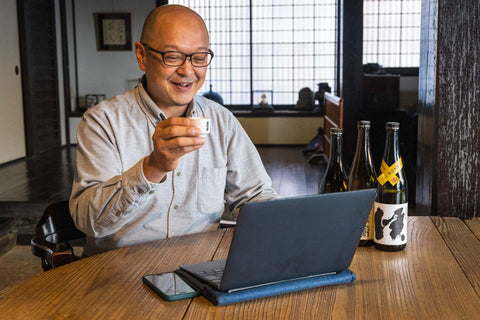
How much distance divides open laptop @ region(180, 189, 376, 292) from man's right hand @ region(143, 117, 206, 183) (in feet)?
0.78

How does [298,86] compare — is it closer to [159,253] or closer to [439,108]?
[439,108]

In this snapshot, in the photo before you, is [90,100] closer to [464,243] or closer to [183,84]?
[183,84]

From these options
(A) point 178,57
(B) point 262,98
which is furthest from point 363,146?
(B) point 262,98

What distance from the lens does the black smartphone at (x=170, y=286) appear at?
97 cm

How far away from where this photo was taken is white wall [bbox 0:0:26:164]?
6.04 metres

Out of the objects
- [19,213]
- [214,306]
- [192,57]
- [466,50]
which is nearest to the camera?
[214,306]

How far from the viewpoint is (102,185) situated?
51.9 inches

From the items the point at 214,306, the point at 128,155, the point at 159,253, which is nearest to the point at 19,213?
the point at 128,155

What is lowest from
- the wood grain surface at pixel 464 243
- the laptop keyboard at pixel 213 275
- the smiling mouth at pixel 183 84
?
the wood grain surface at pixel 464 243

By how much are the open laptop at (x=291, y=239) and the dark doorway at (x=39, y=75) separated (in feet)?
20.0

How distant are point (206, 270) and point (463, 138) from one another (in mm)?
1255

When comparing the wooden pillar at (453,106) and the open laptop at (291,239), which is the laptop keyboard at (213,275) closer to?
the open laptop at (291,239)

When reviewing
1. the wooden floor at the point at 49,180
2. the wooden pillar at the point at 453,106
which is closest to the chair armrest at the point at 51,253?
the wooden pillar at the point at 453,106

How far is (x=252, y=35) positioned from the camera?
812 cm
